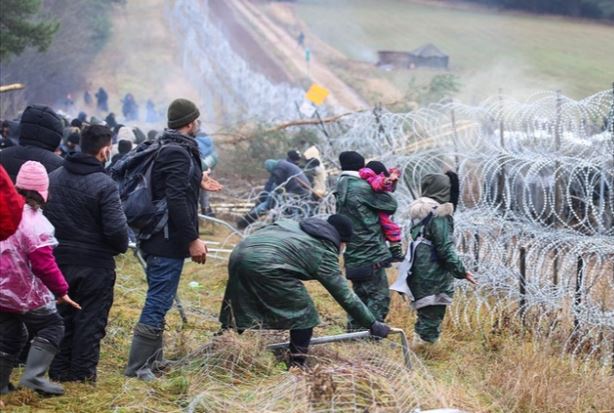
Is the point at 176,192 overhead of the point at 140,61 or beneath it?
overhead

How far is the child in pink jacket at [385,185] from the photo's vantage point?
6723 mm

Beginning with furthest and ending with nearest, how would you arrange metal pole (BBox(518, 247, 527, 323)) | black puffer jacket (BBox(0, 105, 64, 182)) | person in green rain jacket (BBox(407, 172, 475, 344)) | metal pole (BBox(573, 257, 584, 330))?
1. metal pole (BBox(518, 247, 527, 323))
2. metal pole (BBox(573, 257, 584, 330))
3. person in green rain jacket (BBox(407, 172, 475, 344))
4. black puffer jacket (BBox(0, 105, 64, 182))

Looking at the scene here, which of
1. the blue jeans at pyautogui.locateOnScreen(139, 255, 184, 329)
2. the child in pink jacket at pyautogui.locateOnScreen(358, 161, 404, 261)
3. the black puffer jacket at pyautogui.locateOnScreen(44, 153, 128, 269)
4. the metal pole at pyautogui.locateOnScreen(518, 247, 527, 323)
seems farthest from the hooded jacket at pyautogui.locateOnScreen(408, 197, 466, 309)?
the black puffer jacket at pyautogui.locateOnScreen(44, 153, 128, 269)

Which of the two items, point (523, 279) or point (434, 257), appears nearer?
point (434, 257)

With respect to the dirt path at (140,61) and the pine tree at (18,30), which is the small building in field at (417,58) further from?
the pine tree at (18,30)

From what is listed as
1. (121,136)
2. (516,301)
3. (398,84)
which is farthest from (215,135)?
(398,84)

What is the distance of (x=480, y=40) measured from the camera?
40.1 m

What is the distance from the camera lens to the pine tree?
62.3ft

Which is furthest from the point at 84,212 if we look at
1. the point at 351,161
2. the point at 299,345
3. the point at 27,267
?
the point at 351,161

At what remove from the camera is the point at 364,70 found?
139ft

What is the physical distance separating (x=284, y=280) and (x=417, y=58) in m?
37.0

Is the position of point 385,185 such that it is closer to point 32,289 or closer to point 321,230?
point 321,230

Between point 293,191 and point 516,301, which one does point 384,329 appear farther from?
point 293,191

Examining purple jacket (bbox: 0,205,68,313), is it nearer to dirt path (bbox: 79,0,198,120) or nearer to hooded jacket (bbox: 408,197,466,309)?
hooded jacket (bbox: 408,197,466,309)
